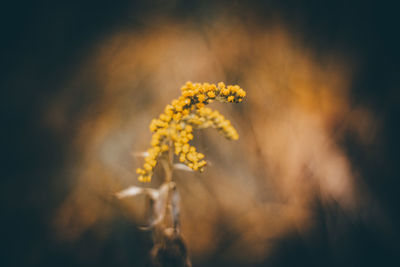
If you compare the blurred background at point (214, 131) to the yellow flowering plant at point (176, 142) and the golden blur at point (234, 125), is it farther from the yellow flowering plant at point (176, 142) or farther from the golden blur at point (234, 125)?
the yellow flowering plant at point (176, 142)

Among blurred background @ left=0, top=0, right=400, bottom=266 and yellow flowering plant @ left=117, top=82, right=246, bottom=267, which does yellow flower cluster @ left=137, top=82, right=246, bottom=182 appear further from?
blurred background @ left=0, top=0, right=400, bottom=266

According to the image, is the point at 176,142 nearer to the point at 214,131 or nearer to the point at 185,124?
the point at 185,124

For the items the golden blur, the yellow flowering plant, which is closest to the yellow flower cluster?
the yellow flowering plant

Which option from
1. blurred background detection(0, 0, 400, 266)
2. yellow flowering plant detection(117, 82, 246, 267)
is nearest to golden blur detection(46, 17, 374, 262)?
blurred background detection(0, 0, 400, 266)

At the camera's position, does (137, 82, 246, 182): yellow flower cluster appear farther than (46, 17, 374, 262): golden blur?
No

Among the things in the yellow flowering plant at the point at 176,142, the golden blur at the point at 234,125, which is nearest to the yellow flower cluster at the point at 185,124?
the yellow flowering plant at the point at 176,142

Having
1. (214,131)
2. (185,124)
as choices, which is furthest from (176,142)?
(214,131)

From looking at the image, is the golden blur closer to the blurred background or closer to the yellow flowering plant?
the blurred background
